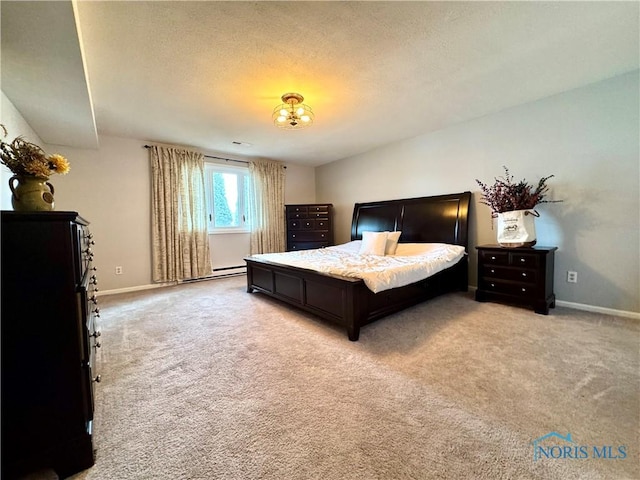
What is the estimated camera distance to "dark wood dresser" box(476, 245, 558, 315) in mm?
2738

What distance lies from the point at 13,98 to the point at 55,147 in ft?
5.34

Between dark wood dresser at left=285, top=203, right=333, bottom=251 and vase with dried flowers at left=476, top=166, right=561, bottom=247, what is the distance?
306cm

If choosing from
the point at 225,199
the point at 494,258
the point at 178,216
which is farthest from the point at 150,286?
the point at 494,258

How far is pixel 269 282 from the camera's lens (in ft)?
11.0

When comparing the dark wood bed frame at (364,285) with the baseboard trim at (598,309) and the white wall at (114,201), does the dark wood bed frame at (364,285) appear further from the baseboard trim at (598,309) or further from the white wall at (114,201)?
the white wall at (114,201)

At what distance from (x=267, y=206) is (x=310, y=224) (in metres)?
1.00

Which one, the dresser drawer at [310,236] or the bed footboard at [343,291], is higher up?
the dresser drawer at [310,236]

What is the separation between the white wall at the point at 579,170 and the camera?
258 centimetres

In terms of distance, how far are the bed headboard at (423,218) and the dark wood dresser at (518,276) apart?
599 millimetres

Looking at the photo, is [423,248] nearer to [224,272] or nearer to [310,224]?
[310,224]

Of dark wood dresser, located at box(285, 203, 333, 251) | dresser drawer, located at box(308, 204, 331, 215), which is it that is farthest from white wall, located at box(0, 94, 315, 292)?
dresser drawer, located at box(308, 204, 331, 215)

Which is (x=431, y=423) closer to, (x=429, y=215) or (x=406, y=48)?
(x=406, y=48)

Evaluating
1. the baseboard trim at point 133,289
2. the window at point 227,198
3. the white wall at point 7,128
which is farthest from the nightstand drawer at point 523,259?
the baseboard trim at point 133,289

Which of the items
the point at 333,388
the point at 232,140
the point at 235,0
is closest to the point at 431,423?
the point at 333,388
